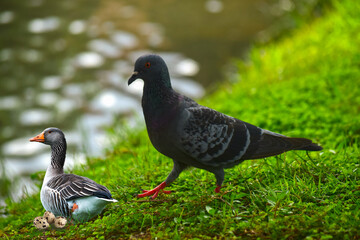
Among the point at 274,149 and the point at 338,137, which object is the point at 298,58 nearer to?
the point at 338,137

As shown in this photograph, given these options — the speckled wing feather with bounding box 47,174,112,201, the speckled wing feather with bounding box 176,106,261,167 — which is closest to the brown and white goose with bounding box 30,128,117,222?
the speckled wing feather with bounding box 47,174,112,201

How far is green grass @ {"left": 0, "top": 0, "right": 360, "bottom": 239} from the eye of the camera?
3488 mm

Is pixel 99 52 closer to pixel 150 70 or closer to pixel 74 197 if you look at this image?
pixel 150 70

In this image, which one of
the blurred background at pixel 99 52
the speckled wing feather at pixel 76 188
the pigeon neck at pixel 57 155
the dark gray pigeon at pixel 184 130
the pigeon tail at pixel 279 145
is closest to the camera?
the speckled wing feather at pixel 76 188

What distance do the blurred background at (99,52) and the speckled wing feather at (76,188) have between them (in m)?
3.21

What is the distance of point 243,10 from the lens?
12.2 m

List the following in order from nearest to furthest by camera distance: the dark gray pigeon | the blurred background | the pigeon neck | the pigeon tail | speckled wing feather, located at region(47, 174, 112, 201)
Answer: speckled wing feather, located at region(47, 174, 112, 201) → the dark gray pigeon → the pigeon neck → the pigeon tail → the blurred background

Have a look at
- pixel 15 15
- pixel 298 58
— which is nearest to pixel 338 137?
pixel 298 58

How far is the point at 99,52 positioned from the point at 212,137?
6.89m

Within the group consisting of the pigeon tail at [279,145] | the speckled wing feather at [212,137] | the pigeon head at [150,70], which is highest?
the pigeon head at [150,70]

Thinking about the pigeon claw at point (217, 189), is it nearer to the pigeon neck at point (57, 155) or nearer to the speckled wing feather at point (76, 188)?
the speckled wing feather at point (76, 188)

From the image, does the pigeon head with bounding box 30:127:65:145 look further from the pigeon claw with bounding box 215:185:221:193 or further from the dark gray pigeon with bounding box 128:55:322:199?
the pigeon claw with bounding box 215:185:221:193

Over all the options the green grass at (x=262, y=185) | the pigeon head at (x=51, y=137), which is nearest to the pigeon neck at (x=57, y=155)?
the pigeon head at (x=51, y=137)

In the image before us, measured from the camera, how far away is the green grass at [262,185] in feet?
11.4
